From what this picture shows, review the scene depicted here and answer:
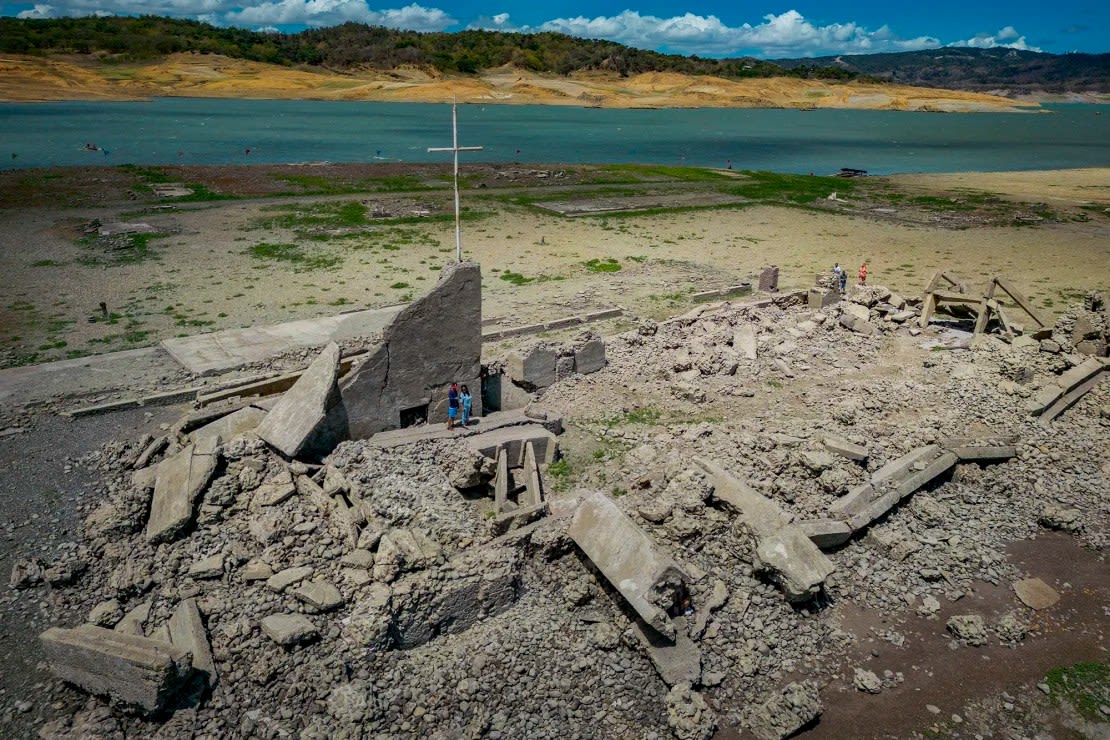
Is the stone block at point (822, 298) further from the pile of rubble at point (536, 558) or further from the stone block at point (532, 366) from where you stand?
the stone block at point (532, 366)

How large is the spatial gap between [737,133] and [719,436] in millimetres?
107248

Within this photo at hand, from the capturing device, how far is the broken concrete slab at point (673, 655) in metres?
8.31

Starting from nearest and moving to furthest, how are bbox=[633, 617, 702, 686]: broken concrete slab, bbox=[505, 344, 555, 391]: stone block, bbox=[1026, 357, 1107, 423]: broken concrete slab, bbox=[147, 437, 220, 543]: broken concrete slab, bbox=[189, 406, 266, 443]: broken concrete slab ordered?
1. bbox=[633, 617, 702, 686]: broken concrete slab
2. bbox=[147, 437, 220, 543]: broken concrete slab
3. bbox=[189, 406, 266, 443]: broken concrete slab
4. bbox=[1026, 357, 1107, 423]: broken concrete slab
5. bbox=[505, 344, 555, 391]: stone block

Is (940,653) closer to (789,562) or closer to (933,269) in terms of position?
(789,562)

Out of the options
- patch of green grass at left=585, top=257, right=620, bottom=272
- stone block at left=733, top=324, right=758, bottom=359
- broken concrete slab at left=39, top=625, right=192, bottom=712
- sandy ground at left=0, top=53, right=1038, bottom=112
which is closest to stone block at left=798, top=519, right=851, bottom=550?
stone block at left=733, top=324, right=758, bottom=359

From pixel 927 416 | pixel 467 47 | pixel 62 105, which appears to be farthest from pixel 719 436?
pixel 467 47

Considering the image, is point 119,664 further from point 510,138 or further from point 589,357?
point 510,138

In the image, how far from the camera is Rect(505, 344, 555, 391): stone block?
1539 centimetres

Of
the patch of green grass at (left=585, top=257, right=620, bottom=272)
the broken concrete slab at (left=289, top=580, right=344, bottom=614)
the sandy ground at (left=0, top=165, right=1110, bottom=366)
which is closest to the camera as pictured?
the broken concrete slab at (left=289, top=580, right=344, bottom=614)

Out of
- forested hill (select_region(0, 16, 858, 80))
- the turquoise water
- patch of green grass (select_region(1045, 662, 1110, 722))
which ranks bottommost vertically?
patch of green grass (select_region(1045, 662, 1110, 722))

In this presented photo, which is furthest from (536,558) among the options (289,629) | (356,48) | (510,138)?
(356,48)

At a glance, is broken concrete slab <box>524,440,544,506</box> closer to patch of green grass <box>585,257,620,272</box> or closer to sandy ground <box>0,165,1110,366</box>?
sandy ground <box>0,165,1110,366</box>

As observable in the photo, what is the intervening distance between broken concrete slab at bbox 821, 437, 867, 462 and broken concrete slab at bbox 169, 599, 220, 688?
988 cm

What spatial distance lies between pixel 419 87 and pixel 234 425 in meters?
149
